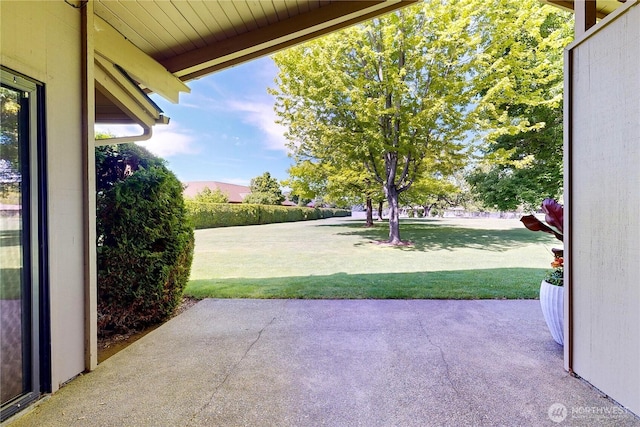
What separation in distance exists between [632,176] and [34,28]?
385 cm

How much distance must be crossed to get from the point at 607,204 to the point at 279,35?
124 inches

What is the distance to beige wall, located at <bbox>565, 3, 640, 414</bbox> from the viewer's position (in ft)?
5.77

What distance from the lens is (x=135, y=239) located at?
2.95m

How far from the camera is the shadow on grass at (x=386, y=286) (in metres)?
4.13

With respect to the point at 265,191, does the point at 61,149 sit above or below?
below

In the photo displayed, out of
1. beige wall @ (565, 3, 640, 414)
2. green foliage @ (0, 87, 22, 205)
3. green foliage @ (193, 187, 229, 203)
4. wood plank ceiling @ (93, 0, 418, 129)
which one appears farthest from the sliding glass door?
green foliage @ (193, 187, 229, 203)

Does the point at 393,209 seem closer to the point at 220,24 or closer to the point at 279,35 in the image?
the point at 279,35

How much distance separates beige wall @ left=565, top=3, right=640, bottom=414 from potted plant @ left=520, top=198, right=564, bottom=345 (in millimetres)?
345

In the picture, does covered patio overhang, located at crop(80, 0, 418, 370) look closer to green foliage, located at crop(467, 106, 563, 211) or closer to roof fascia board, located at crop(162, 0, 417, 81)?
roof fascia board, located at crop(162, 0, 417, 81)

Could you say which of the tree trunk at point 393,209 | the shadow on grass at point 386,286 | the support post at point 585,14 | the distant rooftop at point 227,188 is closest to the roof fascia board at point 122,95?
the shadow on grass at point 386,286

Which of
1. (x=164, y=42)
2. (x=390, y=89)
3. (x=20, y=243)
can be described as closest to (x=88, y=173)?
(x=20, y=243)

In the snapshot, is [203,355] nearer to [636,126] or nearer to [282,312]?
[282,312]

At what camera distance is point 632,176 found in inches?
69.1

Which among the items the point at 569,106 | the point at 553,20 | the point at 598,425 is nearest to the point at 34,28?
the point at 569,106
